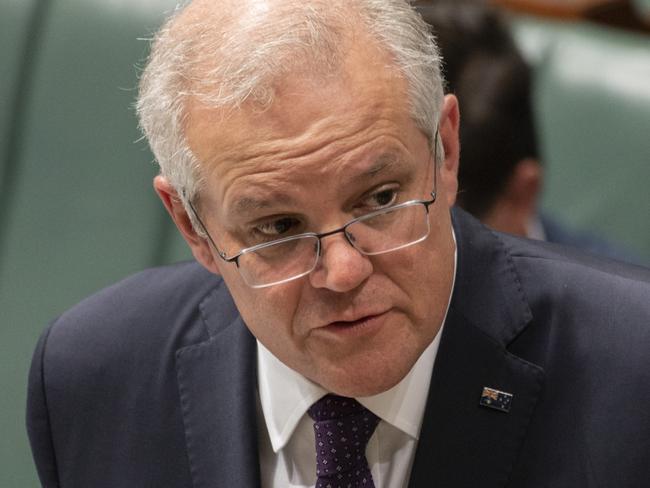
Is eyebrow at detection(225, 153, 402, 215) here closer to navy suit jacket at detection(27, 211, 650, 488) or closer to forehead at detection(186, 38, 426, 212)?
forehead at detection(186, 38, 426, 212)

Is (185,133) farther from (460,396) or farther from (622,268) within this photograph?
(622,268)

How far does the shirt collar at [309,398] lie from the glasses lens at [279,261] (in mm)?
193

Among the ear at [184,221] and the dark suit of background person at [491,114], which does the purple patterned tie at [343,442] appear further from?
the dark suit of background person at [491,114]

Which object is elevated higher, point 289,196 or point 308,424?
point 289,196

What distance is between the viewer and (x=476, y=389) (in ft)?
4.01

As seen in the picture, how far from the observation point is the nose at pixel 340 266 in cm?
106

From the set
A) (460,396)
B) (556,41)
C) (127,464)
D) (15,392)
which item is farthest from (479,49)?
(15,392)

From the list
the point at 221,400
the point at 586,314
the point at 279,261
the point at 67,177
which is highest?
the point at 279,261

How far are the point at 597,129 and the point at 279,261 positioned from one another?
4.07ft

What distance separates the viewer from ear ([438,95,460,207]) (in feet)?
3.93

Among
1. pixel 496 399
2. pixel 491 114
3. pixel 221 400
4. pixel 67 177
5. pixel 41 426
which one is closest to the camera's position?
pixel 496 399

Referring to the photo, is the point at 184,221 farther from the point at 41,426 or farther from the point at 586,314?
the point at 586,314

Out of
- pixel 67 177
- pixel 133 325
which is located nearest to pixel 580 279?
pixel 133 325

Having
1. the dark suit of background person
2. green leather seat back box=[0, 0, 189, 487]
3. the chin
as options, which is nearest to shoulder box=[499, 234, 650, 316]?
the chin
